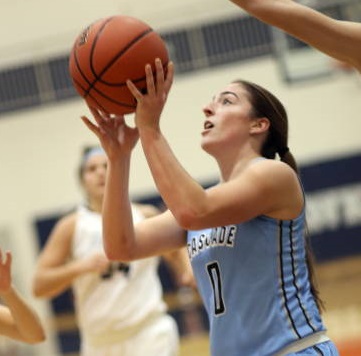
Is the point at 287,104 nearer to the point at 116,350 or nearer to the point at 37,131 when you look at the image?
the point at 37,131

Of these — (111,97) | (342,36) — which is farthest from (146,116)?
(342,36)

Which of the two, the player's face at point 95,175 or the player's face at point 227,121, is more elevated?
the player's face at point 227,121

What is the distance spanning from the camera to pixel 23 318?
332cm

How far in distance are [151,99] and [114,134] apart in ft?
1.05

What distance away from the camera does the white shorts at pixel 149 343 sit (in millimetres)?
5078

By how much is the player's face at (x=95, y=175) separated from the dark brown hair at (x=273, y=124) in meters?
2.30

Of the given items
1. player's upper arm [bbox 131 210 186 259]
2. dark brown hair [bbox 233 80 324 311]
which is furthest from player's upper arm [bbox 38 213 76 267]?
dark brown hair [bbox 233 80 324 311]

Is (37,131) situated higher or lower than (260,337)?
lower

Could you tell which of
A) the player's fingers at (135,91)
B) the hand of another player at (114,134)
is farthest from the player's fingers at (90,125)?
the player's fingers at (135,91)

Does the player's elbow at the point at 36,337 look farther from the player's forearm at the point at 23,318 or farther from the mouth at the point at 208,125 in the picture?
the mouth at the point at 208,125

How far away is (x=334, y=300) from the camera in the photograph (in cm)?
1105

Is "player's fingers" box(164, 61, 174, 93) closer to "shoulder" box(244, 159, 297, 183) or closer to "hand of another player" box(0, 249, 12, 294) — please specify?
"shoulder" box(244, 159, 297, 183)

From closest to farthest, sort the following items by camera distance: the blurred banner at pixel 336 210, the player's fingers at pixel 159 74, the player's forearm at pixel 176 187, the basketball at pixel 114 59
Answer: the player's forearm at pixel 176 187 → the player's fingers at pixel 159 74 → the basketball at pixel 114 59 → the blurred banner at pixel 336 210

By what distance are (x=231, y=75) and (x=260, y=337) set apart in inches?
347
